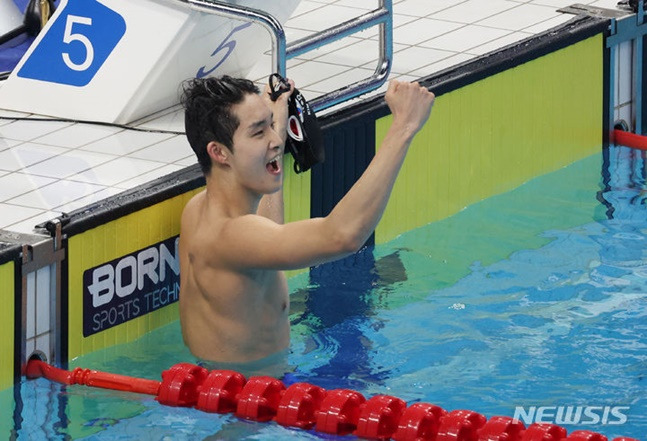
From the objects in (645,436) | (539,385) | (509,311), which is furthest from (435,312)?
(645,436)

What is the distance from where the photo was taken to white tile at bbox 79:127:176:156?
5.73 meters

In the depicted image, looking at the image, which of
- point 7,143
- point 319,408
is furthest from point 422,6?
point 319,408

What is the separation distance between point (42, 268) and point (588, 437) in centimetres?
163

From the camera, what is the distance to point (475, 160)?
21.7 ft

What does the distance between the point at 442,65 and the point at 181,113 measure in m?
1.12

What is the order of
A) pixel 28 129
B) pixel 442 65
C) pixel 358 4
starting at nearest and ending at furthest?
pixel 28 129, pixel 442 65, pixel 358 4

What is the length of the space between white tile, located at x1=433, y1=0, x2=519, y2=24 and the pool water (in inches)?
37.3

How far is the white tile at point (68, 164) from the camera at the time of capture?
551cm

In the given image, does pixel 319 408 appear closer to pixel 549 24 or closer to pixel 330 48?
pixel 330 48

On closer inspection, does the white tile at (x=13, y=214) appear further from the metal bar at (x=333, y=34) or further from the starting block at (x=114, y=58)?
the metal bar at (x=333, y=34)

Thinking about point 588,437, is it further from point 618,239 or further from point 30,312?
point 618,239

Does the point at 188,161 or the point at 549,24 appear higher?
the point at 549,24

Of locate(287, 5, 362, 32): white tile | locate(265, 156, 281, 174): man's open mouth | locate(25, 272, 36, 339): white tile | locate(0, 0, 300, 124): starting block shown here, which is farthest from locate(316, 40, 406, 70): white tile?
locate(25, 272, 36, 339): white tile

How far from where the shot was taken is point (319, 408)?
4.51 meters
